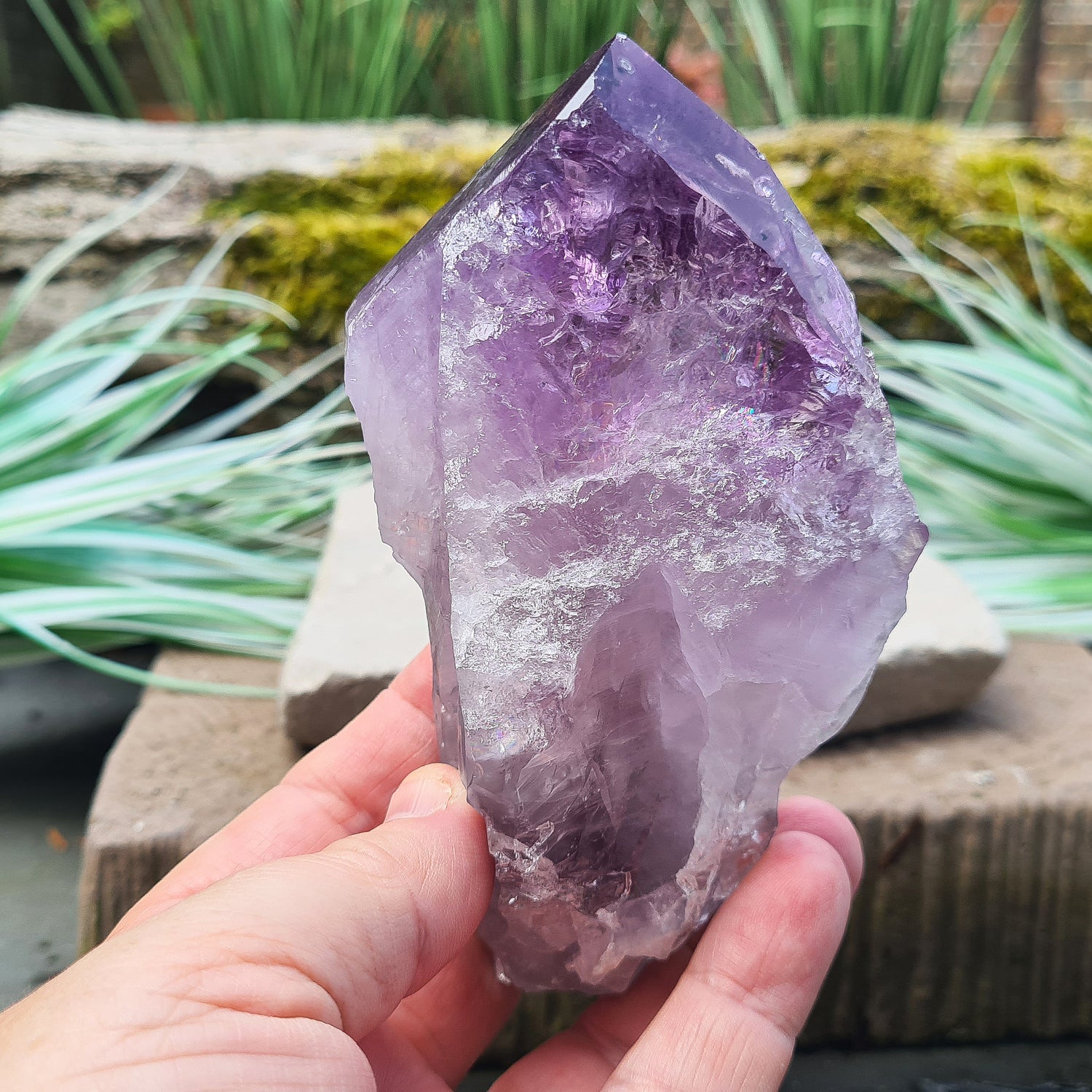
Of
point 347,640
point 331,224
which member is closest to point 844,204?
point 331,224

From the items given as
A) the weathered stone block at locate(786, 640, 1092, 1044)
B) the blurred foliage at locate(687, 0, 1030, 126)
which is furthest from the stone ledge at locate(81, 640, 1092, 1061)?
the blurred foliage at locate(687, 0, 1030, 126)

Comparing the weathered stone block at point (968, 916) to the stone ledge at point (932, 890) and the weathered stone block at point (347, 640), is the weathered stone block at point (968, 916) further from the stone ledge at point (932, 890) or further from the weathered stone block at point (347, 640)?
the weathered stone block at point (347, 640)

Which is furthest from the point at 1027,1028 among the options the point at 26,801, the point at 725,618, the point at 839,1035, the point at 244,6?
the point at 244,6

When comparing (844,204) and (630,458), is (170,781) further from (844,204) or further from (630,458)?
(844,204)

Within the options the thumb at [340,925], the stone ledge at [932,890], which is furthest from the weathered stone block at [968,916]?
the thumb at [340,925]

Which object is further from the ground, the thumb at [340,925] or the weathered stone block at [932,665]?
the thumb at [340,925]

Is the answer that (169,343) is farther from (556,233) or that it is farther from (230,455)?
(556,233)
